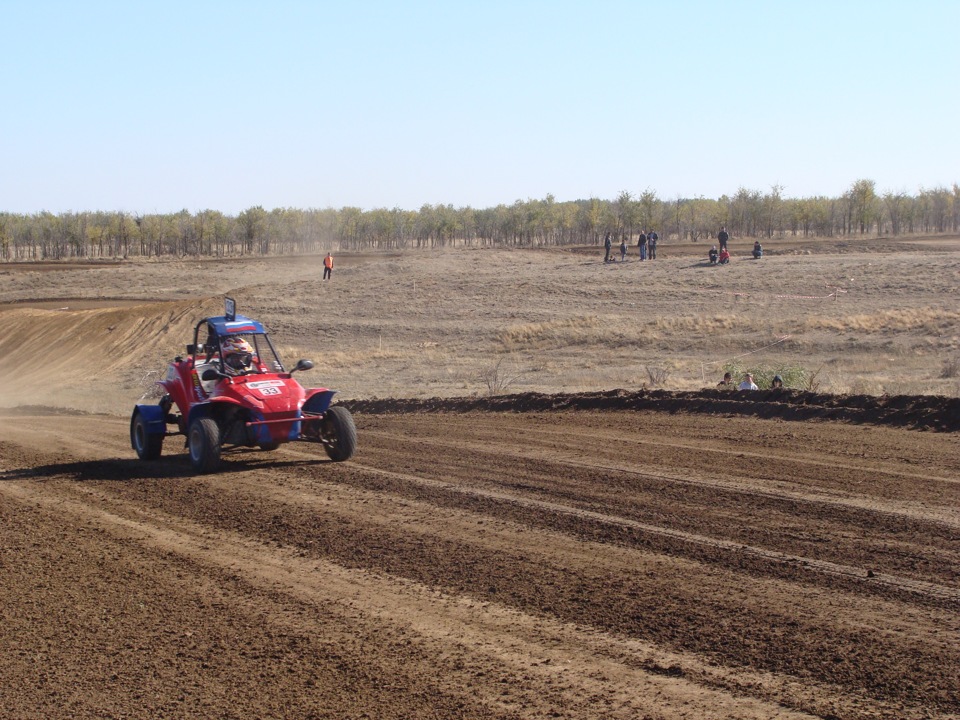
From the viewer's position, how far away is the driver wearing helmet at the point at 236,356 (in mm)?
14281

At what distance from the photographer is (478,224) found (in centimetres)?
12556

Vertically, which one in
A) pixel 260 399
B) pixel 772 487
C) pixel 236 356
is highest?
pixel 236 356

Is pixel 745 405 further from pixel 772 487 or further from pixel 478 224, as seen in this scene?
pixel 478 224

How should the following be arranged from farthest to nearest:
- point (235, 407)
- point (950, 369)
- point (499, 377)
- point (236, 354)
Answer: point (499, 377)
point (950, 369)
point (236, 354)
point (235, 407)

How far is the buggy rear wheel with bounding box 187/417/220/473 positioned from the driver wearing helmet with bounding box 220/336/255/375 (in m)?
0.93

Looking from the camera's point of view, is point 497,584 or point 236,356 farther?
point 236,356

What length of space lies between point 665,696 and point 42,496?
9.38 metres

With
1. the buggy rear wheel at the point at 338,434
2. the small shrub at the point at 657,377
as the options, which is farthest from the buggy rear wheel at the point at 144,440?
the small shrub at the point at 657,377

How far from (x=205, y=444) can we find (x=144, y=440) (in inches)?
79.0

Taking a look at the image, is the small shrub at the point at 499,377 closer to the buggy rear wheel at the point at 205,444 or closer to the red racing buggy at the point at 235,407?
the red racing buggy at the point at 235,407

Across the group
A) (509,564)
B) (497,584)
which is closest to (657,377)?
(509,564)

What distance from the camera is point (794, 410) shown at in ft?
56.7

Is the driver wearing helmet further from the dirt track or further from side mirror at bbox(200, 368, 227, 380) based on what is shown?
the dirt track

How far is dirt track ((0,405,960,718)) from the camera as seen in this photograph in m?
6.42
